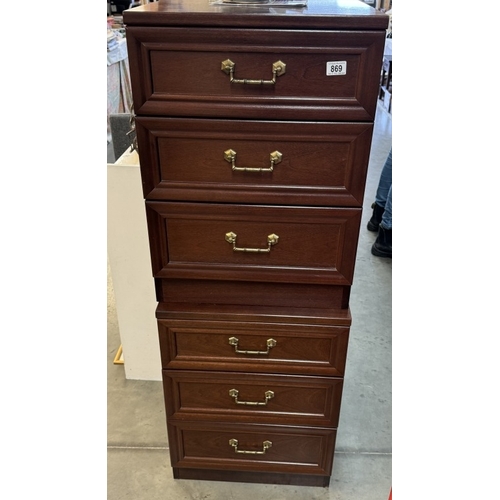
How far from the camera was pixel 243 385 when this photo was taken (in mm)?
1293

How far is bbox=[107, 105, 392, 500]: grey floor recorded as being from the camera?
1.45 m

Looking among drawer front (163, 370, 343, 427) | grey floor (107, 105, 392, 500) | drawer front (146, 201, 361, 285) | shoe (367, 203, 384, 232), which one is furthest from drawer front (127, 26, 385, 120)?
shoe (367, 203, 384, 232)

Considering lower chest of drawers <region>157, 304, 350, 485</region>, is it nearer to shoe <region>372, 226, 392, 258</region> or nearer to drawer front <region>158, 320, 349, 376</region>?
drawer front <region>158, 320, 349, 376</region>

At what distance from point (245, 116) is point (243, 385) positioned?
74 cm

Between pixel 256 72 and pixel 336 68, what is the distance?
16 centimetres

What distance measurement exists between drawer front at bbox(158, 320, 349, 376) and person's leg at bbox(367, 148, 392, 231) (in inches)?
68.9

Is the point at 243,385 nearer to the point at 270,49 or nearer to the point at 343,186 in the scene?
the point at 343,186

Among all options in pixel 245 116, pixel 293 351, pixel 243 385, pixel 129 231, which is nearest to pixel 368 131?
pixel 245 116

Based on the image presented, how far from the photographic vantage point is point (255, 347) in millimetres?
1243

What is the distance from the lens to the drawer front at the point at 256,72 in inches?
36.0

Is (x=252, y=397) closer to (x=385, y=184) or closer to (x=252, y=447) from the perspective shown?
(x=252, y=447)

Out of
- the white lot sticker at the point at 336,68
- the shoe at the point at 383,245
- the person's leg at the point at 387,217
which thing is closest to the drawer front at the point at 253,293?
the white lot sticker at the point at 336,68

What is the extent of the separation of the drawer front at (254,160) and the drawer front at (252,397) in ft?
1.70

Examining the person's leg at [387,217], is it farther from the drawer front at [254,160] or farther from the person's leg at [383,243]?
the drawer front at [254,160]
